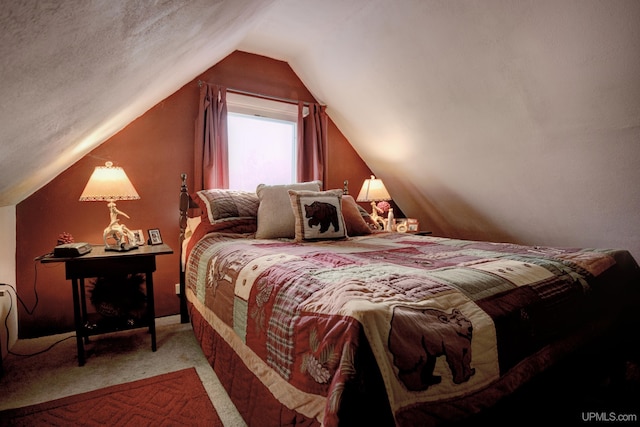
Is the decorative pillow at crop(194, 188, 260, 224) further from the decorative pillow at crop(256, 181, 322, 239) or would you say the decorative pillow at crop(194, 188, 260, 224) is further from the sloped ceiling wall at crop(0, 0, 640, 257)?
the sloped ceiling wall at crop(0, 0, 640, 257)

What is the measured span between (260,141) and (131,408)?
2.48 m

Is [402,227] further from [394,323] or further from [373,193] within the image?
[394,323]

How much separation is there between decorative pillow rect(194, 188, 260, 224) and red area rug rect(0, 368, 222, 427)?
1115 mm

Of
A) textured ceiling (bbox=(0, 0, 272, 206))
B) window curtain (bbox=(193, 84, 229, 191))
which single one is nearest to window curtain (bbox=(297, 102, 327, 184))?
window curtain (bbox=(193, 84, 229, 191))

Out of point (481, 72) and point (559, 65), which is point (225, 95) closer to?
point (481, 72)

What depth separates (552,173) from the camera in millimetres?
2557

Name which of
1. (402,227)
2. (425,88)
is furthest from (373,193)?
(425,88)

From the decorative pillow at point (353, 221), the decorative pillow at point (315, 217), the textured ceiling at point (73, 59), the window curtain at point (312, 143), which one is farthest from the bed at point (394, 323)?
the window curtain at point (312, 143)

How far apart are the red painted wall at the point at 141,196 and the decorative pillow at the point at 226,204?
0.44 metres

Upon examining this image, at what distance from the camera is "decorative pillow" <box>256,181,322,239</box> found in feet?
7.84

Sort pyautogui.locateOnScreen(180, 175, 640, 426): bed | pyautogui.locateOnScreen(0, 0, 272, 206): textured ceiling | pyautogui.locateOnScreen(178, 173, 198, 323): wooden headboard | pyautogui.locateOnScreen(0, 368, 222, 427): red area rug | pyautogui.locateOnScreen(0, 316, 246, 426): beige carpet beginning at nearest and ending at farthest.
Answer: pyautogui.locateOnScreen(0, 0, 272, 206): textured ceiling → pyautogui.locateOnScreen(180, 175, 640, 426): bed → pyautogui.locateOnScreen(0, 368, 222, 427): red area rug → pyautogui.locateOnScreen(0, 316, 246, 426): beige carpet → pyautogui.locateOnScreen(178, 173, 198, 323): wooden headboard

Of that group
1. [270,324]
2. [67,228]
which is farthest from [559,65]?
[67,228]

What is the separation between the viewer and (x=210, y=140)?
9.55ft

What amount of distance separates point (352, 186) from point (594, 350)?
2713 millimetres
